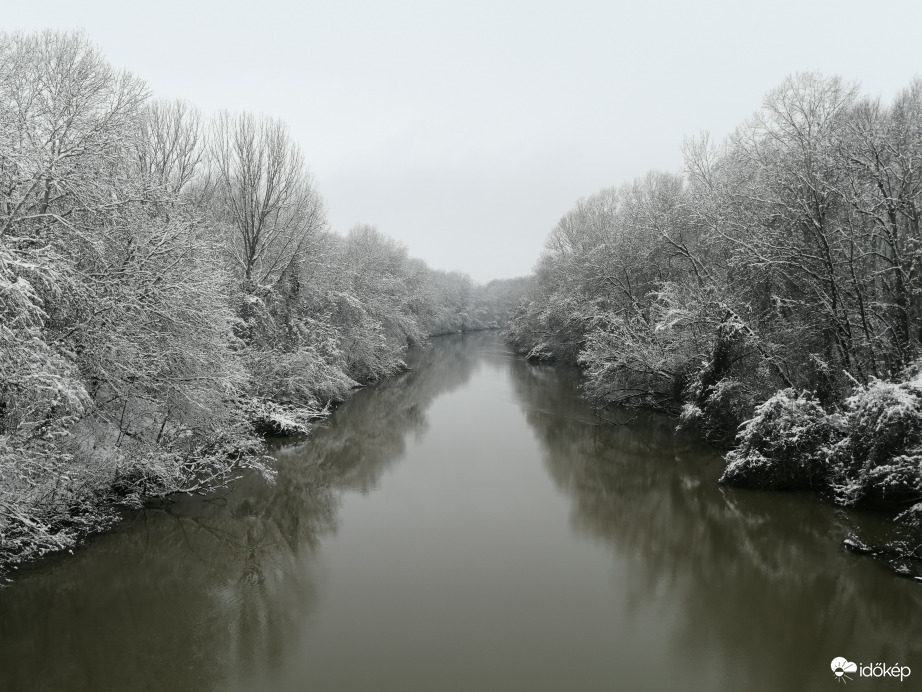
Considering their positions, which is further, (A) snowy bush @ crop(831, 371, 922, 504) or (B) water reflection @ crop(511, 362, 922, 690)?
(A) snowy bush @ crop(831, 371, 922, 504)

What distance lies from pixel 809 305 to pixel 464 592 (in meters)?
10.5

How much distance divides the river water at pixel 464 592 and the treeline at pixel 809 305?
1.57 meters

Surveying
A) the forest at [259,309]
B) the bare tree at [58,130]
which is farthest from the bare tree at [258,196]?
the bare tree at [58,130]

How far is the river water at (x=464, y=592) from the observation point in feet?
Answer: 19.6

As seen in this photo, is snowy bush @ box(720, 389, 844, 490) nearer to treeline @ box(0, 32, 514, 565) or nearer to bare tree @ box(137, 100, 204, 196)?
treeline @ box(0, 32, 514, 565)

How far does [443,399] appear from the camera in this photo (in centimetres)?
2470

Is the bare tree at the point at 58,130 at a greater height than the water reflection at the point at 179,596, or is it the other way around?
the bare tree at the point at 58,130

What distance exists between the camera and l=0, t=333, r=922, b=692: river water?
5.97 meters

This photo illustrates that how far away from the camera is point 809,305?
12.5m

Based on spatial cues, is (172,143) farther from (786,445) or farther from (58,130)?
(786,445)

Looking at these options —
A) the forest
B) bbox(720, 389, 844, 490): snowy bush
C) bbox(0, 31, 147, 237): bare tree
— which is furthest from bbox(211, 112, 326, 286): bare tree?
bbox(720, 389, 844, 490): snowy bush

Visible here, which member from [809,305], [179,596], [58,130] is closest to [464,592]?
[179,596]

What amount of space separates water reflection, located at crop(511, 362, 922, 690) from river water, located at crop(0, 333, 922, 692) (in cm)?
3

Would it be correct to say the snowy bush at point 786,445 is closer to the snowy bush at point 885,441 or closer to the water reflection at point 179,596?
the snowy bush at point 885,441
